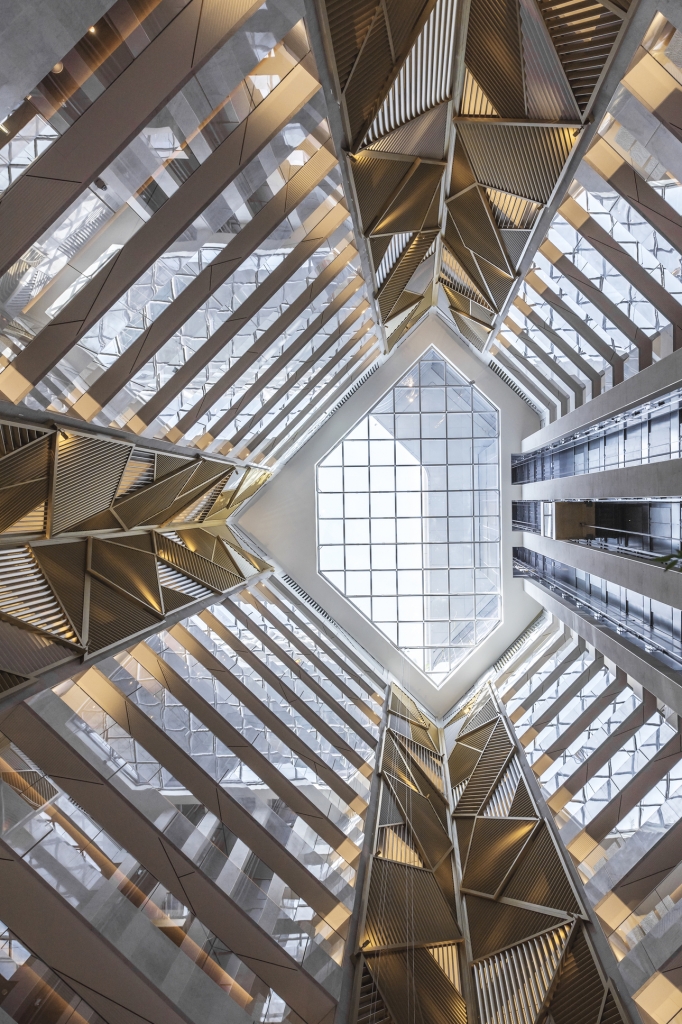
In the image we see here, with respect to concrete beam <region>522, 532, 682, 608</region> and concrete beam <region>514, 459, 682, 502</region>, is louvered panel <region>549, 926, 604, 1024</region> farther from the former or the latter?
concrete beam <region>514, 459, 682, 502</region>

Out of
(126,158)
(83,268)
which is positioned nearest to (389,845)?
(83,268)

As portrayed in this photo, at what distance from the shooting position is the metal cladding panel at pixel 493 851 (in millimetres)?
10859

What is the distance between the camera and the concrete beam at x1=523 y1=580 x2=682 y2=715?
9.09 meters

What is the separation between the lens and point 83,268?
6340mm

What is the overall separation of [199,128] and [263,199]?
5.10 feet

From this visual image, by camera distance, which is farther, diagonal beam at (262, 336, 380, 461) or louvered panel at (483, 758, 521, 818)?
diagonal beam at (262, 336, 380, 461)

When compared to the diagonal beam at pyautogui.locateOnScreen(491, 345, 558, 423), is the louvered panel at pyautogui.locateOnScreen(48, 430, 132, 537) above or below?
below

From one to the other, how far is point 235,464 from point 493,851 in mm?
10791

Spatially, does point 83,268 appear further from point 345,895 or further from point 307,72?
point 345,895

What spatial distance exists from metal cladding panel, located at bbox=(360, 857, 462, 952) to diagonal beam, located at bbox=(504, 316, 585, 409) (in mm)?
11468

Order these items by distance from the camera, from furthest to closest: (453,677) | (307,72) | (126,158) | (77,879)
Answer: (453,677) → (307,72) → (77,879) → (126,158)

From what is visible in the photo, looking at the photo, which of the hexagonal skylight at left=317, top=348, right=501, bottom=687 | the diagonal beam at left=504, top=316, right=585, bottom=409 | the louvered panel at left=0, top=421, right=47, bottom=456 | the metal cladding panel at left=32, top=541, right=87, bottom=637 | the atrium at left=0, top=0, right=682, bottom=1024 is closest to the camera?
the atrium at left=0, top=0, right=682, bottom=1024

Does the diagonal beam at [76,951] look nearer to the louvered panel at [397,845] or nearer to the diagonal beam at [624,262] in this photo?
the louvered panel at [397,845]

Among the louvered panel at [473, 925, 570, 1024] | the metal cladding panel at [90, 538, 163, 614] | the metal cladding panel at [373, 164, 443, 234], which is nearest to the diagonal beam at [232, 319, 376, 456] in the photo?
the metal cladding panel at [90, 538, 163, 614]
